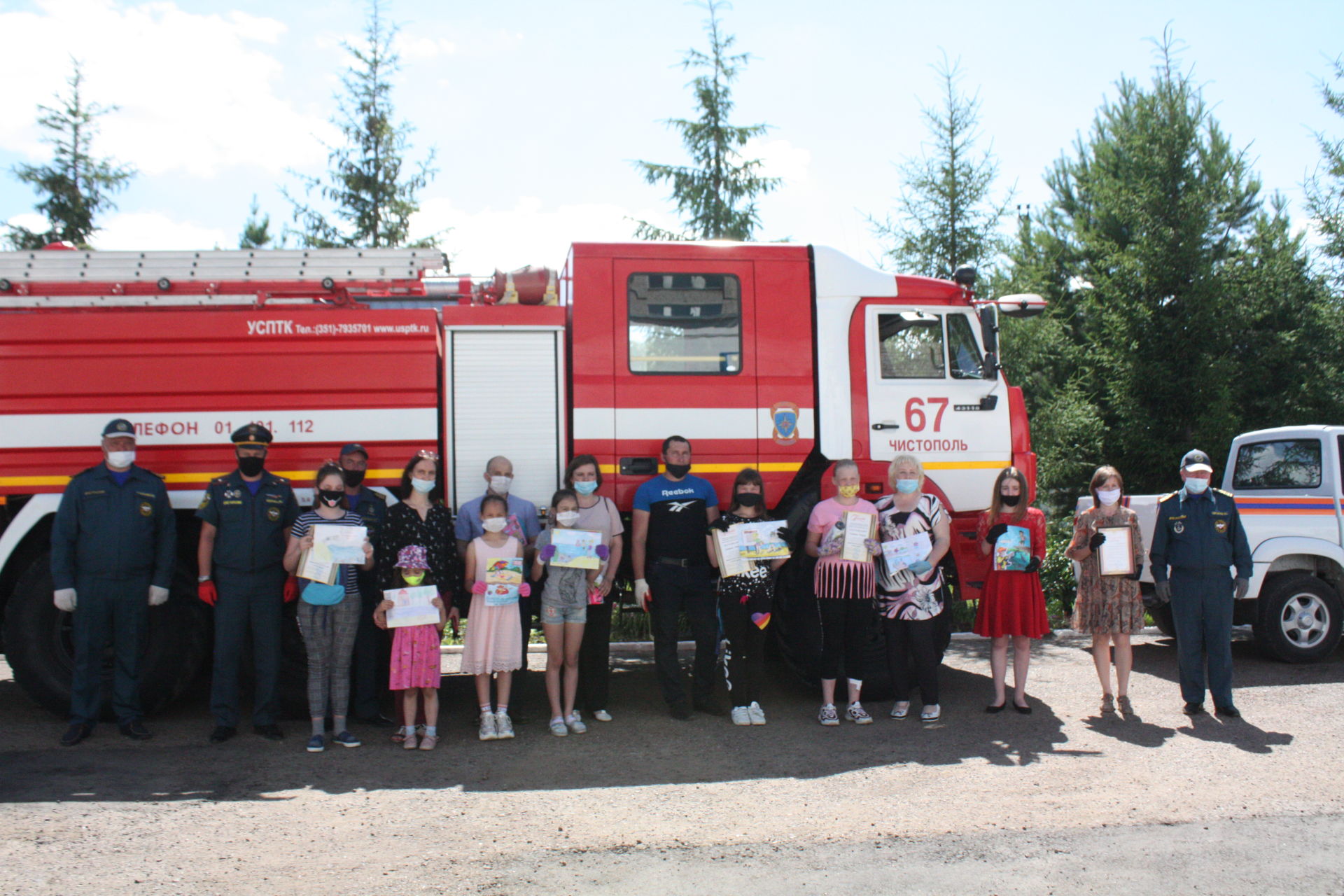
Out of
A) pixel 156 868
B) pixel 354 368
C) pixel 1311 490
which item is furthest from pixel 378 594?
pixel 1311 490

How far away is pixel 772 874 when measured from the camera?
4125 mm

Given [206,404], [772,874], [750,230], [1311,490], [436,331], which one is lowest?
[772,874]

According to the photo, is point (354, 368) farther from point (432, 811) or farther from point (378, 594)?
point (432, 811)

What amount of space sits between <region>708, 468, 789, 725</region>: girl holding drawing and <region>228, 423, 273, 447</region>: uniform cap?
3.07 m

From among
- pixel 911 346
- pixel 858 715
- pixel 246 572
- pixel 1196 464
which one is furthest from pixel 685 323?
pixel 1196 464

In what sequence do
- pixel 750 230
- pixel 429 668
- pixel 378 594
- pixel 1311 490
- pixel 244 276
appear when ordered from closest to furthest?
pixel 429 668
pixel 378 594
pixel 244 276
pixel 1311 490
pixel 750 230

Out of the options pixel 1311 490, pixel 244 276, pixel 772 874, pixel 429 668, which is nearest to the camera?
pixel 772 874

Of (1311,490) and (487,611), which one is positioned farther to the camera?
(1311,490)

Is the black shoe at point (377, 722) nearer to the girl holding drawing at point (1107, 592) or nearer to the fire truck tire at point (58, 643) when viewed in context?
the fire truck tire at point (58, 643)

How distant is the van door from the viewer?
7.32m

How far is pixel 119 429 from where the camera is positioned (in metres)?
6.33

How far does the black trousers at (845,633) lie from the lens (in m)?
6.68

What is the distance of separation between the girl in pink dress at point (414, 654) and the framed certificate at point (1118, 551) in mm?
4612

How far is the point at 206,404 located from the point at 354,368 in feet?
3.42
